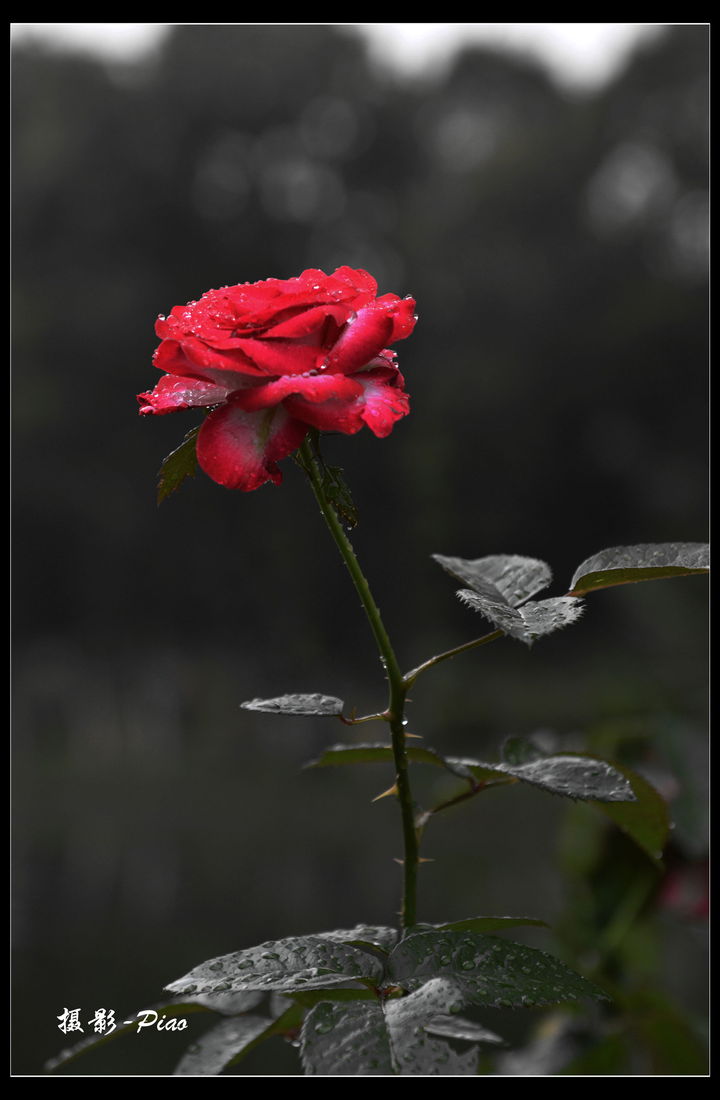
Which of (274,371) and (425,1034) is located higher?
(274,371)

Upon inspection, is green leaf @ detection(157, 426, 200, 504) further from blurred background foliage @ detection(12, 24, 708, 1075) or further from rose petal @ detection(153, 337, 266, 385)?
blurred background foliage @ detection(12, 24, 708, 1075)

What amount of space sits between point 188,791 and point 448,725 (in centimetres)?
190

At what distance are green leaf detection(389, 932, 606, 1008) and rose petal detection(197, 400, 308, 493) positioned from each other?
0.47 ft

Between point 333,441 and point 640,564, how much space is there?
590 cm

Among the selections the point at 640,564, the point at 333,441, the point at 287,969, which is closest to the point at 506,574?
the point at 640,564

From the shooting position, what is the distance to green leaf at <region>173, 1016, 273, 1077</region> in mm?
336

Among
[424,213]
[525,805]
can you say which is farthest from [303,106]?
[525,805]

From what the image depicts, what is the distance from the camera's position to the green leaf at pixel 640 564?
0.32 metres

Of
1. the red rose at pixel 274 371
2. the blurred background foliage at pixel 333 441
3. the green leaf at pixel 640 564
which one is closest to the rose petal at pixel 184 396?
the red rose at pixel 274 371

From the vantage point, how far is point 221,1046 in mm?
361

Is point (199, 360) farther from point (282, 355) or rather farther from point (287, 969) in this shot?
point (287, 969)

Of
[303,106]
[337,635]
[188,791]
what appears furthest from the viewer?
[303,106]
